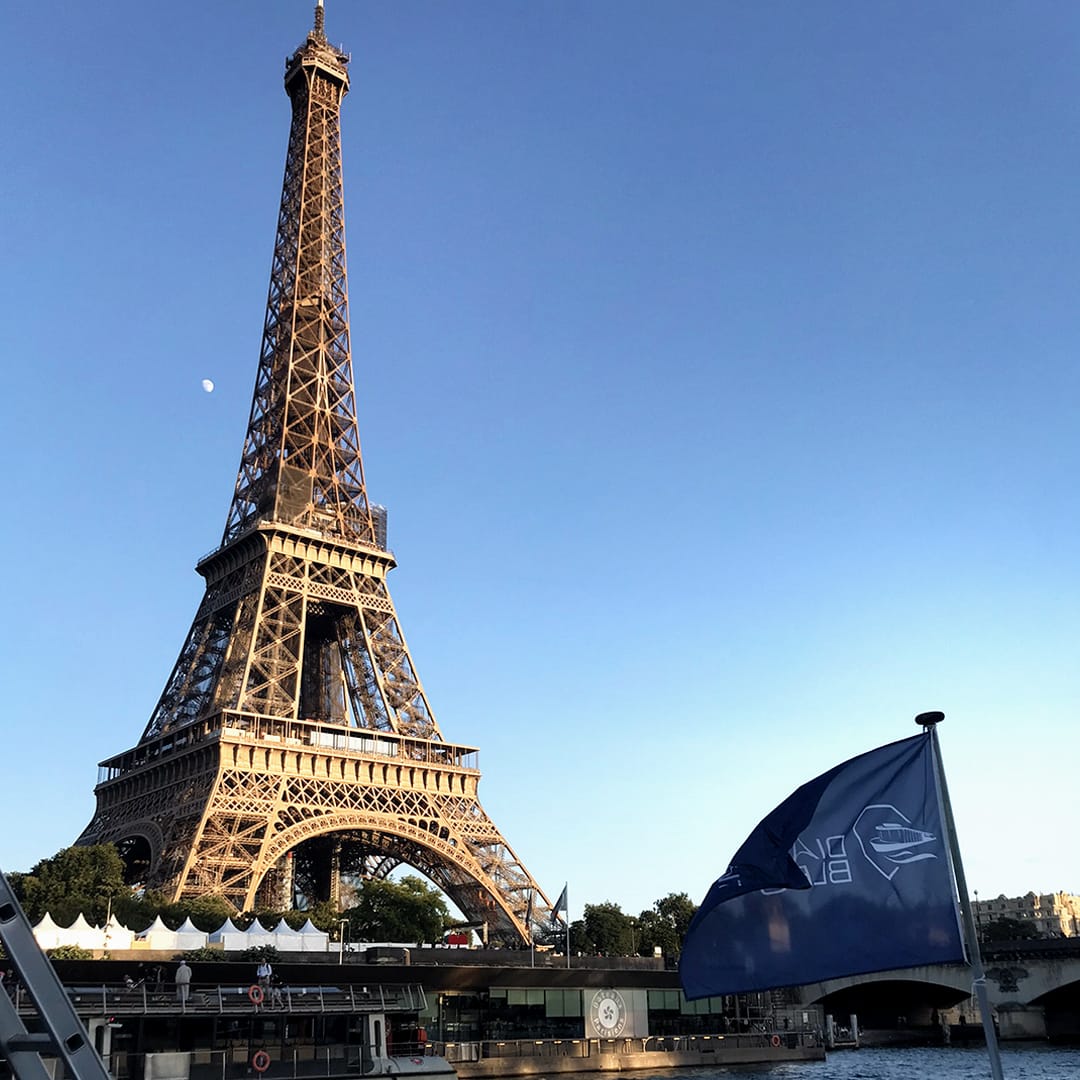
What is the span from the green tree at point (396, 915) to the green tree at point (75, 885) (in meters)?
15.2

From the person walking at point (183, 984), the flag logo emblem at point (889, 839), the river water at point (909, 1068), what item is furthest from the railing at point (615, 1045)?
the flag logo emblem at point (889, 839)

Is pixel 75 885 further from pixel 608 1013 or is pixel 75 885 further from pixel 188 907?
pixel 608 1013

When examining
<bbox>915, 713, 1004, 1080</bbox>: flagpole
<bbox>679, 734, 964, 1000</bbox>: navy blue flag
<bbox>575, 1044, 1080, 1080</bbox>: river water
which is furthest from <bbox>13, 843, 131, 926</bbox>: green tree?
<bbox>915, 713, 1004, 1080</bbox>: flagpole

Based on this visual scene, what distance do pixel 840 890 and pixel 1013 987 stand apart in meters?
81.7

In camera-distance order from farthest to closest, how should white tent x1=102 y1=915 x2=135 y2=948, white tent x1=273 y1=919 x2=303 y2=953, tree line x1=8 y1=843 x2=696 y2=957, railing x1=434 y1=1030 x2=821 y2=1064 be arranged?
1. tree line x1=8 y1=843 x2=696 y2=957
2. white tent x1=273 y1=919 x2=303 y2=953
3. white tent x1=102 y1=915 x2=135 y2=948
4. railing x1=434 y1=1030 x2=821 y2=1064

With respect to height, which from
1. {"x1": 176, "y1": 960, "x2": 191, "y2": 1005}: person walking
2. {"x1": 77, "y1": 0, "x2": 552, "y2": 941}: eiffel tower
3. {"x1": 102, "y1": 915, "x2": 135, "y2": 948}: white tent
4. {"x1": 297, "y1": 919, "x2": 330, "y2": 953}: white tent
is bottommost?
{"x1": 176, "y1": 960, "x2": 191, "y2": 1005}: person walking

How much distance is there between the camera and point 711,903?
1320 cm

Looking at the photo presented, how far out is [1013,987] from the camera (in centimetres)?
8300

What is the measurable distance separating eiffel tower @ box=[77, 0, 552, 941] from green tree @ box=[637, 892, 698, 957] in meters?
22.3

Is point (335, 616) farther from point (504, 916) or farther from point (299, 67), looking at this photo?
point (299, 67)

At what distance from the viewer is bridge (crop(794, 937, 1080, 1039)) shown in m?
80.8

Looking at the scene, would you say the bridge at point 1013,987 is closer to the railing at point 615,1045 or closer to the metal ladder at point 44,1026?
the railing at point 615,1045

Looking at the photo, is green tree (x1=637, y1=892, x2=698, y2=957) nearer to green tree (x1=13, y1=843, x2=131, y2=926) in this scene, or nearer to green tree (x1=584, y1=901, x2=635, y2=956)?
green tree (x1=584, y1=901, x2=635, y2=956)

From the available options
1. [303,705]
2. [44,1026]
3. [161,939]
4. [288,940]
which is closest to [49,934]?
[161,939]
